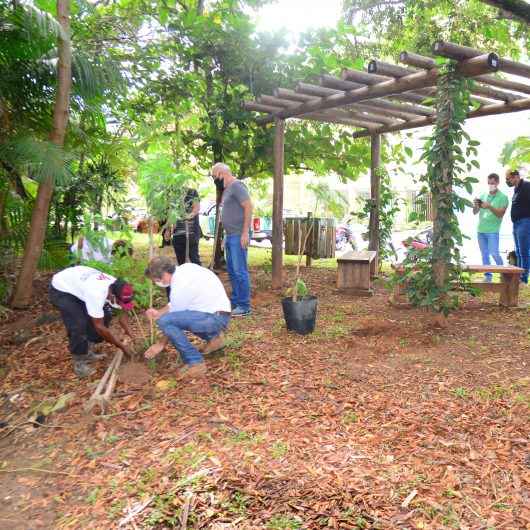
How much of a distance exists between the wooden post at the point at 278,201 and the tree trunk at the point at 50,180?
288 centimetres

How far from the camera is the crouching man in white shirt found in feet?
13.8

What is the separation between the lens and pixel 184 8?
955cm

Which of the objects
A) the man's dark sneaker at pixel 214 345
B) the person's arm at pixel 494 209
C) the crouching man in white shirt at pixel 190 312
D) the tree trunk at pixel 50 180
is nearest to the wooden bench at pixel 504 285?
the person's arm at pixel 494 209

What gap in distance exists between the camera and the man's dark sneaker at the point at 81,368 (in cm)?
460

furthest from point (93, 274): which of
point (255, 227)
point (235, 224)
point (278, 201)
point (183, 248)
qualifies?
point (255, 227)

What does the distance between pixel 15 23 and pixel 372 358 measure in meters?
4.95

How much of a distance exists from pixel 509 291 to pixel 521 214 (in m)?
1.66

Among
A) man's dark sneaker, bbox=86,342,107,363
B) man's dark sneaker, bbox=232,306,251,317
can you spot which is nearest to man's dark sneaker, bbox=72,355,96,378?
man's dark sneaker, bbox=86,342,107,363

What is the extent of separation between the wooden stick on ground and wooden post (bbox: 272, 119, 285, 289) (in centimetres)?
372

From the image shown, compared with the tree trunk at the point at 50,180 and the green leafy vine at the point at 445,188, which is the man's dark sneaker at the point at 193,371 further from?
the tree trunk at the point at 50,180

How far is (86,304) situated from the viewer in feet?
13.8

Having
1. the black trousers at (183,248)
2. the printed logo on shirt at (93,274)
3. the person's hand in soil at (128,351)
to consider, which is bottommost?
the person's hand in soil at (128,351)

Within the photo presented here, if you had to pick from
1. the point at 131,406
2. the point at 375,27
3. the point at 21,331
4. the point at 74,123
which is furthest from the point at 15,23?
the point at 375,27

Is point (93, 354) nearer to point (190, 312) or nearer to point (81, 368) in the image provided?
point (81, 368)
